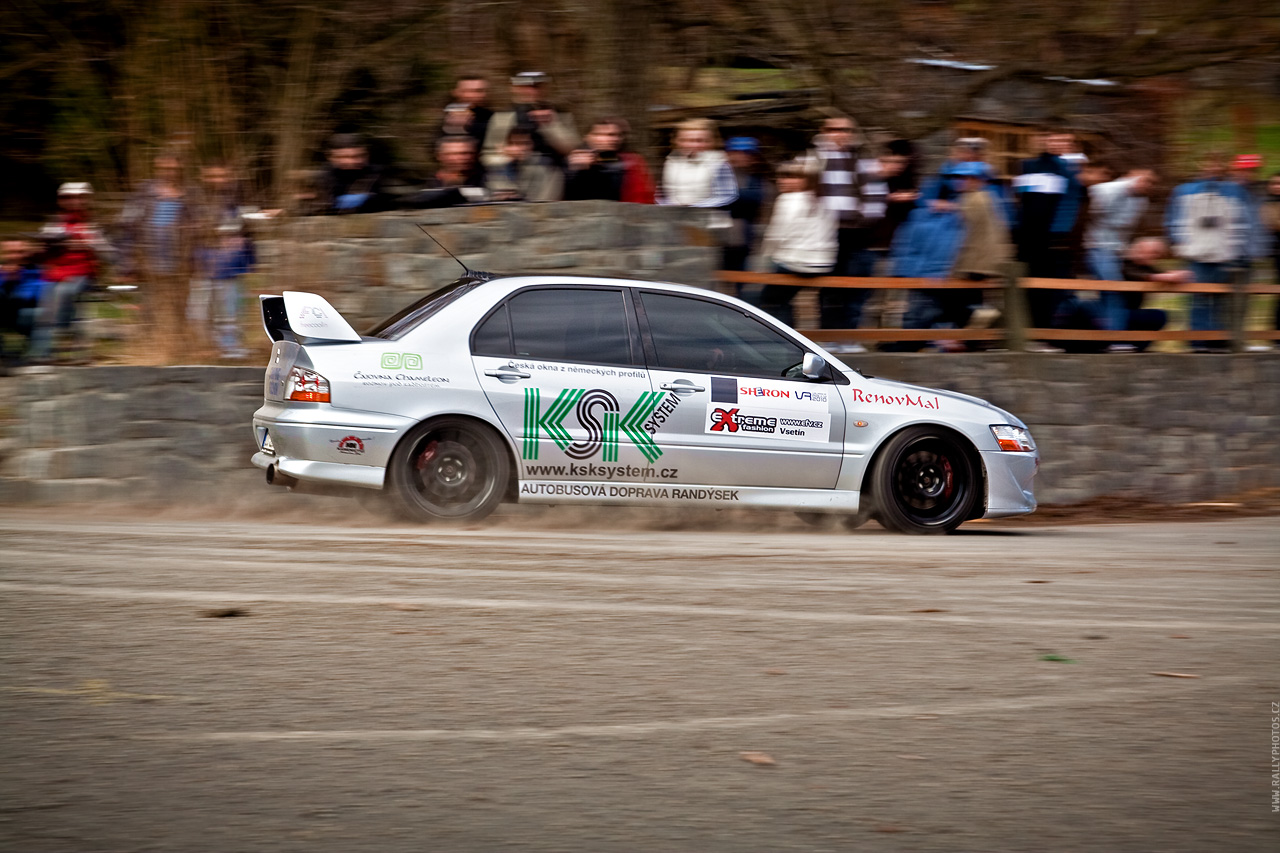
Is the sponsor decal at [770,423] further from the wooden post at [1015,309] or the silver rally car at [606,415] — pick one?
the wooden post at [1015,309]

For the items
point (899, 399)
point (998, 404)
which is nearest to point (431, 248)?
point (899, 399)

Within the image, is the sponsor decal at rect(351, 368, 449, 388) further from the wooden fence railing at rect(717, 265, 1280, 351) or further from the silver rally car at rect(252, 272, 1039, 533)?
the wooden fence railing at rect(717, 265, 1280, 351)

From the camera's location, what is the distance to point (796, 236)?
461 inches

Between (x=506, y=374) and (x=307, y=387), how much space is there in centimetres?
117

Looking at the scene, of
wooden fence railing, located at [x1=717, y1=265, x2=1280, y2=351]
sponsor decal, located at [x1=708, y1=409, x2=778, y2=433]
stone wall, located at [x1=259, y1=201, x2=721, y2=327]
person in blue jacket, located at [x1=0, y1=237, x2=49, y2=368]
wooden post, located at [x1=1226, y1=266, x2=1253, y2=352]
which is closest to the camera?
sponsor decal, located at [x1=708, y1=409, x2=778, y2=433]

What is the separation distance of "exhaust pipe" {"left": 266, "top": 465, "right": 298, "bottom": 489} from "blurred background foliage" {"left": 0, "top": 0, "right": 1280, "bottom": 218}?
13.2 ft

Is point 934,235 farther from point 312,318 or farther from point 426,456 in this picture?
point 312,318

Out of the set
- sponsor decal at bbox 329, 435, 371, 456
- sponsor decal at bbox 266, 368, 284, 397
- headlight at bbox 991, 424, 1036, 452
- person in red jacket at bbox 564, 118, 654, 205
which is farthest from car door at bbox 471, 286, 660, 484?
headlight at bbox 991, 424, 1036, 452

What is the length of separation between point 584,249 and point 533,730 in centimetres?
691

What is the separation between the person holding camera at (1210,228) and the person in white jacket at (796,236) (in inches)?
143

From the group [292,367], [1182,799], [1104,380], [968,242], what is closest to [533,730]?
[1182,799]

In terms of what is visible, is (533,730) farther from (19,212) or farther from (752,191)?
(19,212)

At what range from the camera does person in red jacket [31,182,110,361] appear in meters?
10.8

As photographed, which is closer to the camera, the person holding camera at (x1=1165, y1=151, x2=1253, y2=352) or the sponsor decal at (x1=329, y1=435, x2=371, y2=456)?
the sponsor decal at (x1=329, y1=435, x2=371, y2=456)
